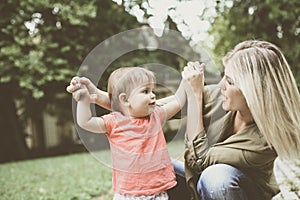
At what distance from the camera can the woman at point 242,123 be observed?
184cm

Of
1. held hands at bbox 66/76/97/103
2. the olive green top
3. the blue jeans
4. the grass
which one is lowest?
the grass

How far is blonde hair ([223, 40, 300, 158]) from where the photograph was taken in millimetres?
1826

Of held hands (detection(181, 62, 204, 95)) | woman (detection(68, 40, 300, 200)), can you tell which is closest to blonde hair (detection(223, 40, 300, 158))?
woman (detection(68, 40, 300, 200))

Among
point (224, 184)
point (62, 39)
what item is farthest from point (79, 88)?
point (62, 39)

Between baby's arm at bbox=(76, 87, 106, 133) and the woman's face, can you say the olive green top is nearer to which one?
the woman's face

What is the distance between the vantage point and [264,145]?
6.35 feet

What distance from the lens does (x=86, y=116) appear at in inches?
68.9

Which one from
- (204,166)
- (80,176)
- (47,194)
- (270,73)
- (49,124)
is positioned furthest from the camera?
(49,124)

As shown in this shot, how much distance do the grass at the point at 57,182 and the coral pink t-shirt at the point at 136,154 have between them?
2189 millimetres

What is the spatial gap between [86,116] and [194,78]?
1.78 feet

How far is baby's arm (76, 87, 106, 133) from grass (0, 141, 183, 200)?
2294 millimetres

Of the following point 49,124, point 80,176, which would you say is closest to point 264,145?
point 80,176

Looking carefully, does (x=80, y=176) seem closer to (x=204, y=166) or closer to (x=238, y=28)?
(x=204, y=166)

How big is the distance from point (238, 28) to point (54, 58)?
4209 mm
